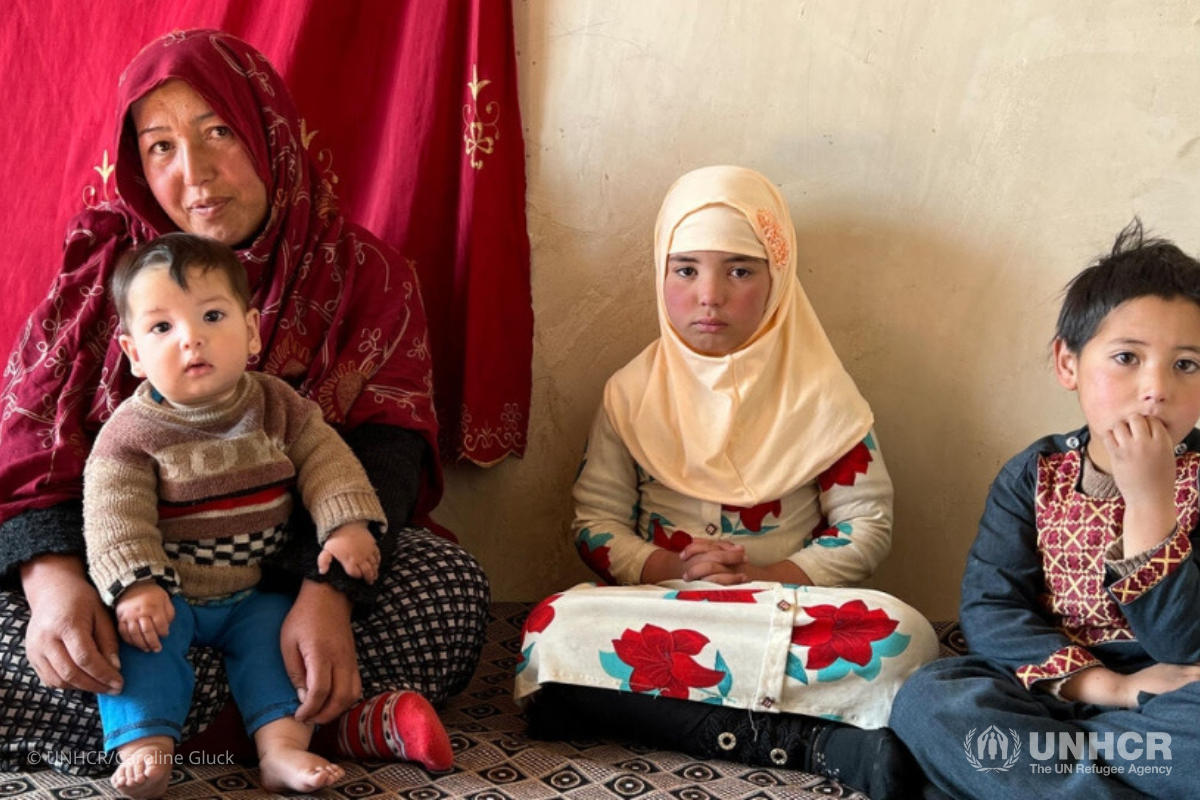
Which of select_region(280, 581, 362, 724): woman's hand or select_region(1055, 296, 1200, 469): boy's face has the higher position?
select_region(1055, 296, 1200, 469): boy's face

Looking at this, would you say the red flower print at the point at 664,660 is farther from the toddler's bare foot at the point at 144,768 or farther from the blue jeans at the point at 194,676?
the toddler's bare foot at the point at 144,768

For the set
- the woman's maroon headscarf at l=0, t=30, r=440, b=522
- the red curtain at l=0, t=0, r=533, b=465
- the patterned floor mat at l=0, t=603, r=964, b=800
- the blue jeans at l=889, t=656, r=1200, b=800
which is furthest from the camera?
the red curtain at l=0, t=0, r=533, b=465

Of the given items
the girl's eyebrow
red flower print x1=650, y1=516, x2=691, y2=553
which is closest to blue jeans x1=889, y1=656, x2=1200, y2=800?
the girl's eyebrow

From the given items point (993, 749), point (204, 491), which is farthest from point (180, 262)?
point (993, 749)

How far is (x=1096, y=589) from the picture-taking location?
1.75 meters

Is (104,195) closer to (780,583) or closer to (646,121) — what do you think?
(646,121)

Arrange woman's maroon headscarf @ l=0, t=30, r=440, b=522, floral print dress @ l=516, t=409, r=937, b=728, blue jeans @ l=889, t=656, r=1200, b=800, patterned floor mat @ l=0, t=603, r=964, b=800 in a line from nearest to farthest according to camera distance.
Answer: blue jeans @ l=889, t=656, r=1200, b=800 < patterned floor mat @ l=0, t=603, r=964, b=800 < floral print dress @ l=516, t=409, r=937, b=728 < woman's maroon headscarf @ l=0, t=30, r=440, b=522

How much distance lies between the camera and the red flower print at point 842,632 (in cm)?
181

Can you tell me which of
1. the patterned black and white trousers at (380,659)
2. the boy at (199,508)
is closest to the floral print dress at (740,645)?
the patterned black and white trousers at (380,659)

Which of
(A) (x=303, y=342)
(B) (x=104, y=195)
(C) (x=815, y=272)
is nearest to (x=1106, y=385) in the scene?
(C) (x=815, y=272)

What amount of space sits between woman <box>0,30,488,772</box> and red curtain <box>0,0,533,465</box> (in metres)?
0.24

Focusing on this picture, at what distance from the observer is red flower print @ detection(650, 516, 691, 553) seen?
7.18 feet

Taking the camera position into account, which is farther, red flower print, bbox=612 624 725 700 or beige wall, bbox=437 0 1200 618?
beige wall, bbox=437 0 1200 618

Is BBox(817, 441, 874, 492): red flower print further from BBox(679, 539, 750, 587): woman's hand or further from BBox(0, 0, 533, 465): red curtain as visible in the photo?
BBox(0, 0, 533, 465): red curtain
